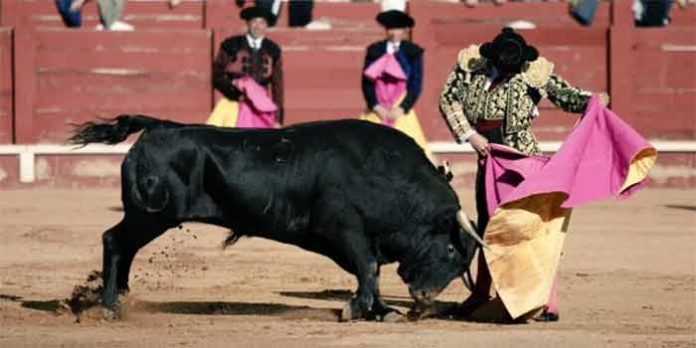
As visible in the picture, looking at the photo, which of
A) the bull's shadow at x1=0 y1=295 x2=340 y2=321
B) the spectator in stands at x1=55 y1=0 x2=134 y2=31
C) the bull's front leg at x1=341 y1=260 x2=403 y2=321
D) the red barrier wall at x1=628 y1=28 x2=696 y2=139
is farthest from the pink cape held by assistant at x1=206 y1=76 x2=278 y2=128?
the bull's front leg at x1=341 y1=260 x2=403 y2=321

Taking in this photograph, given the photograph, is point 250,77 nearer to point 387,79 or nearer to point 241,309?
point 387,79

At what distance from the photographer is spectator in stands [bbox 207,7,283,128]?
39.6 ft

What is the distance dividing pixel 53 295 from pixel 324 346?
2.12 metres

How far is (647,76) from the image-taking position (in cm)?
1542

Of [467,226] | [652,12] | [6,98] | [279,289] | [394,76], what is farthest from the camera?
[652,12]

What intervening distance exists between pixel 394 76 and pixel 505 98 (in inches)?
150

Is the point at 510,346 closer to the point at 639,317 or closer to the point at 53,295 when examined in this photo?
the point at 639,317

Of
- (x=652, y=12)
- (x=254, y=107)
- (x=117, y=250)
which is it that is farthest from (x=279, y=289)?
(x=652, y=12)

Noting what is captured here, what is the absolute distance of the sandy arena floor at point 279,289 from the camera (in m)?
7.41

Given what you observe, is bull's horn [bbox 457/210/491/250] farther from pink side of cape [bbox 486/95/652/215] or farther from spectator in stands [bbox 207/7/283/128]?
spectator in stands [bbox 207/7/283/128]

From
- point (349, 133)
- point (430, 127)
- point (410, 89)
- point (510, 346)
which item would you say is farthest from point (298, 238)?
point (430, 127)

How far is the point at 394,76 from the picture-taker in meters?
11.7

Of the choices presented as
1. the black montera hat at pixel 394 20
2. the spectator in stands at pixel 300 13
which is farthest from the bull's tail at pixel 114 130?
the spectator in stands at pixel 300 13

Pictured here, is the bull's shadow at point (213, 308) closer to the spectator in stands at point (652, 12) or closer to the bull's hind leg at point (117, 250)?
the bull's hind leg at point (117, 250)
